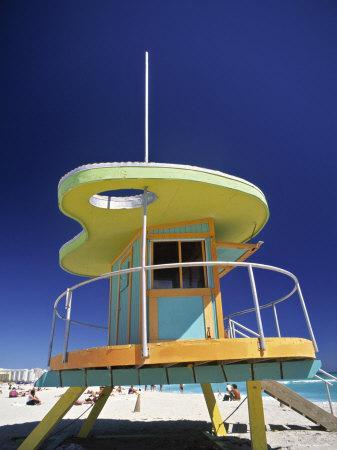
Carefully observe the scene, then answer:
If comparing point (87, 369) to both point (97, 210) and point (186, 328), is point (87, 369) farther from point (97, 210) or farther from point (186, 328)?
point (97, 210)

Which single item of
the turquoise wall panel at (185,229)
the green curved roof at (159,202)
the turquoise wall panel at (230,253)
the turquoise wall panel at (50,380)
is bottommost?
the turquoise wall panel at (50,380)

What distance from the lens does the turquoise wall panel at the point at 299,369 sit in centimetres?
518

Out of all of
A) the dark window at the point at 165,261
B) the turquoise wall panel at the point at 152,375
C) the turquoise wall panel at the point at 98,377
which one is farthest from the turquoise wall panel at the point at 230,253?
the turquoise wall panel at the point at 98,377

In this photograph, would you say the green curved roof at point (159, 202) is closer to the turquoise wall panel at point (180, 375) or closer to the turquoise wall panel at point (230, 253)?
the turquoise wall panel at point (230, 253)

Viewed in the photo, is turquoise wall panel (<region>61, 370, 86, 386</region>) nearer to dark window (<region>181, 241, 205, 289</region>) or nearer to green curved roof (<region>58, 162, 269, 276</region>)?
dark window (<region>181, 241, 205, 289</region>)

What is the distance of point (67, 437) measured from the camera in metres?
9.66

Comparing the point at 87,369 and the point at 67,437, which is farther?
the point at 67,437

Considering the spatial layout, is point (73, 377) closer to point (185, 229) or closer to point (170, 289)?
point (170, 289)

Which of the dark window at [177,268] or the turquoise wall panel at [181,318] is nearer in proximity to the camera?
the turquoise wall panel at [181,318]

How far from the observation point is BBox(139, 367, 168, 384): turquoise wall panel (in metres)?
5.08

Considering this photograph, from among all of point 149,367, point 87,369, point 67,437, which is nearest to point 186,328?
point 149,367

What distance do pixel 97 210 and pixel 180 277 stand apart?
7.39ft

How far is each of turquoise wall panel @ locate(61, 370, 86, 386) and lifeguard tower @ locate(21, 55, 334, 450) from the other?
16 mm

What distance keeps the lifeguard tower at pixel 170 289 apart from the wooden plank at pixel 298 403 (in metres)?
1.70
